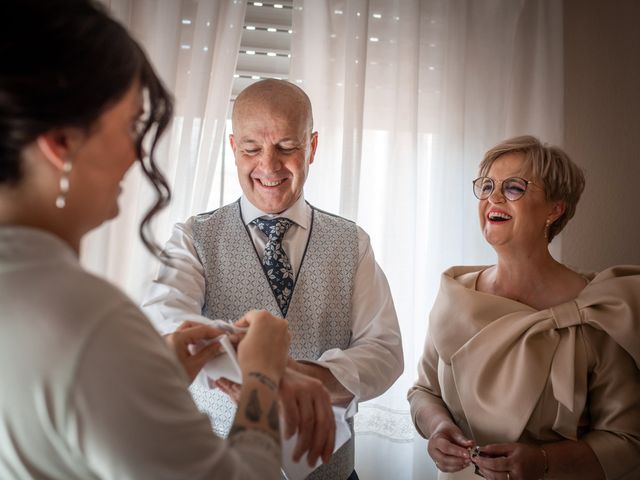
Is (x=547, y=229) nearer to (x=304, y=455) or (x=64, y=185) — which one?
(x=304, y=455)

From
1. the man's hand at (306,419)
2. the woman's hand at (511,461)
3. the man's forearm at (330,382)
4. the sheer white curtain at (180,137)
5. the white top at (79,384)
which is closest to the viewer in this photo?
the white top at (79,384)

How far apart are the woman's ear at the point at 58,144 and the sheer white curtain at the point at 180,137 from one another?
152 centimetres

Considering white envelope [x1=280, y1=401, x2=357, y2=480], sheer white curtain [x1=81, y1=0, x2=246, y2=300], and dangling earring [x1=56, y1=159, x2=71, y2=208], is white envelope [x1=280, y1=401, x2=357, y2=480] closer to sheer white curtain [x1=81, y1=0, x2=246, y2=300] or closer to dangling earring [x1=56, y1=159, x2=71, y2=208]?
dangling earring [x1=56, y1=159, x2=71, y2=208]

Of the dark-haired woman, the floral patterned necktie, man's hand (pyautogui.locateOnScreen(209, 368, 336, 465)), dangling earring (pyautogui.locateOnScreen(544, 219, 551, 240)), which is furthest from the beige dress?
the dark-haired woman

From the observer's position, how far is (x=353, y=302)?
1.81 meters

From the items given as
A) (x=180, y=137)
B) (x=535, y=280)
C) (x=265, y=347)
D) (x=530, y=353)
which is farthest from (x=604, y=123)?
(x=265, y=347)

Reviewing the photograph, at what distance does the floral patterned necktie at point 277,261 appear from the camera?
1.76 m

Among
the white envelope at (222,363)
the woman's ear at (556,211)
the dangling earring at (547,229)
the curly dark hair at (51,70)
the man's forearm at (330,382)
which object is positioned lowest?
the man's forearm at (330,382)

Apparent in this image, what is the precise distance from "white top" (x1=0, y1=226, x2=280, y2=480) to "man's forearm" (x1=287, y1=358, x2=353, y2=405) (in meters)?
0.71

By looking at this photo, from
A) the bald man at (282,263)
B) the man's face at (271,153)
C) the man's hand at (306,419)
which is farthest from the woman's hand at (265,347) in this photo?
the man's face at (271,153)

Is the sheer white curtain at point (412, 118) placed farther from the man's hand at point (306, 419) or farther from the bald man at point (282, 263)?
the man's hand at point (306, 419)

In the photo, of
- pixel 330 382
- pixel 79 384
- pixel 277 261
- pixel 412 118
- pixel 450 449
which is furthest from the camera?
pixel 412 118

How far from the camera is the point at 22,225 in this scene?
0.78 meters

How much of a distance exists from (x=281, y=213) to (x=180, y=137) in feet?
2.26
